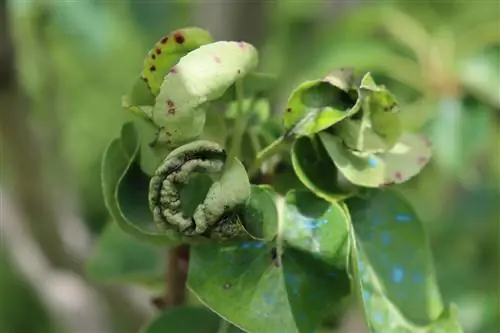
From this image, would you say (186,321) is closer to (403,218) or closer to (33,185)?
(403,218)

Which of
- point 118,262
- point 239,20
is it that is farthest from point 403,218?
point 239,20

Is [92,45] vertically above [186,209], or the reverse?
[186,209]

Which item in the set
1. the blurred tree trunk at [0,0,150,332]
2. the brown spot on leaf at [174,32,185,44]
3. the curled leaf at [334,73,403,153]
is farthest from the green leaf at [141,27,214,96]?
the blurred tree trunk at [0,0,150,332]

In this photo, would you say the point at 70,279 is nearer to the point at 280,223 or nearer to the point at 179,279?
the point at 179,279

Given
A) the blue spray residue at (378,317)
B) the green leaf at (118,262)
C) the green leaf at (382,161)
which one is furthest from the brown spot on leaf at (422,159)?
the green leaf at (118,262)

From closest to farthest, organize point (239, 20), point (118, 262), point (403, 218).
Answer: point (403, 218) < point (118, 262) < point (239, 20)

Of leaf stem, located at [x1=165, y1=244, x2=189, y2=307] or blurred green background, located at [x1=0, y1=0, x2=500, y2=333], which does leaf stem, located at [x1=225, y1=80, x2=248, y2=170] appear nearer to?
leaf stem, located at [x1=165, y1=244, x2=189, y2=307]

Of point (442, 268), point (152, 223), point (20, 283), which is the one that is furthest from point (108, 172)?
point (20, 283)
